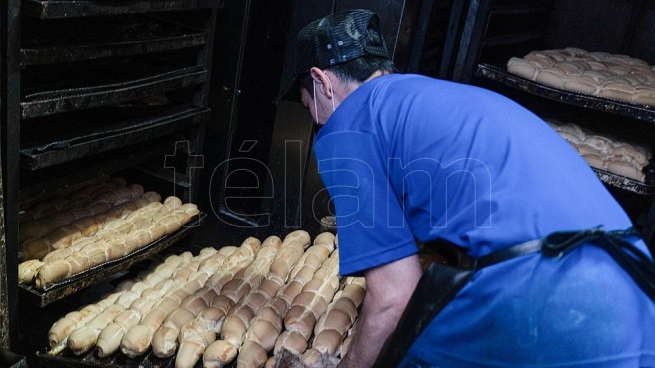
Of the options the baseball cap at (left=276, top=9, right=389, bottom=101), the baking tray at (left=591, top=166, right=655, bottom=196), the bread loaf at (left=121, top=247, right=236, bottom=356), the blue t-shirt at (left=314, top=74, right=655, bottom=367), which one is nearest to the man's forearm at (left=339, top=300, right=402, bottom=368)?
the blue t-shirt at (left=314, top=74, right=655, bottom=367)

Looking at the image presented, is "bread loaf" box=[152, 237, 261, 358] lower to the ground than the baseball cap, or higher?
lower

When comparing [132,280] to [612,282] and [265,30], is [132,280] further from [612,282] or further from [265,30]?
[612,282]

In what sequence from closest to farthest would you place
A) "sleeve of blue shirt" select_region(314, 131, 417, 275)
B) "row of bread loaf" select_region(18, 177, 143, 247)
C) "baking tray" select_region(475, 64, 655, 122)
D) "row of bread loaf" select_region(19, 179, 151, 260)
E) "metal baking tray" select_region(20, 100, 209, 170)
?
"sleeve of blue shirt" select_region(314, 131, 417, 275)
"metal baking tray" select_region(20, 100, 209, 170)
"row of bread loaf" select_region(19, 179, 151, 260)
"row of bread loaf" select_region(18, 177, 143, 247)
"baking tray" select_region(475, 64, 655, 122)

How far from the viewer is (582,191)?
6.48 ft

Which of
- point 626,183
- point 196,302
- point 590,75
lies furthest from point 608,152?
point 196,302

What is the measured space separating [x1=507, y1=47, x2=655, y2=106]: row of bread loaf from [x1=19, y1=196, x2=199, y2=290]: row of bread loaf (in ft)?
8.03

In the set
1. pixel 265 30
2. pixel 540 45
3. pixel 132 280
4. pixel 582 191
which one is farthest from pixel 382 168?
pixel 540 45

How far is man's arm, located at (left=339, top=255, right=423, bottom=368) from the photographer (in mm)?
2057

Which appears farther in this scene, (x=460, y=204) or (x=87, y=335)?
(x=87, y=335)

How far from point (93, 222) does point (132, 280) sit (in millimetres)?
393

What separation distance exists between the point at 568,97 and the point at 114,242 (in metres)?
2.94

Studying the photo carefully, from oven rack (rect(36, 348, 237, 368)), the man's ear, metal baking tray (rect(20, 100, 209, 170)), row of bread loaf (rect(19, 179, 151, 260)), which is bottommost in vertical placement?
oven rack (rect(36, 348, 237, 368))

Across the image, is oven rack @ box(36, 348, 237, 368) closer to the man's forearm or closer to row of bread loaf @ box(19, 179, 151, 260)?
row of bread loaf @ box(19, 179, 151, 260)

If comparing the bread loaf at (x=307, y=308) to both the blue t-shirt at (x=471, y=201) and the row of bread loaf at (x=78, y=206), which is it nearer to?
the blue t-shirt at (x=471, y=201)
